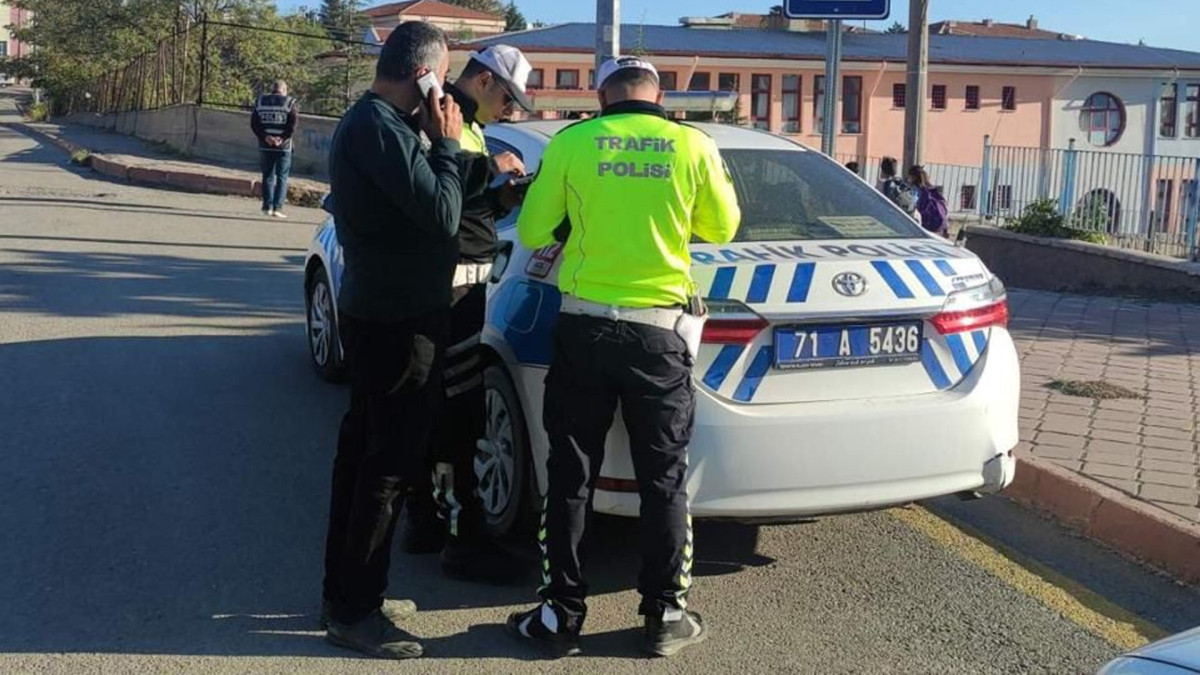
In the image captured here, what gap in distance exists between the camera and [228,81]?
1409 inches

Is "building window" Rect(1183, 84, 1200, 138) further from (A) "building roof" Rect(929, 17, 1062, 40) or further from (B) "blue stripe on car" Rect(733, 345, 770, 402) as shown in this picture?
(B) "blue stripe on car" Rect(733, 345, 770, 402)

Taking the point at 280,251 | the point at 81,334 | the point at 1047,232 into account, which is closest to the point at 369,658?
the point at 81,334

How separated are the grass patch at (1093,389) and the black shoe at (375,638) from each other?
4880 millimetres

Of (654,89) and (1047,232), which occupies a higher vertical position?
(654,89)

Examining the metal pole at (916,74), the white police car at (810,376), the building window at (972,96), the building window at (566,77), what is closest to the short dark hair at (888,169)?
the metal pole at (916,74)

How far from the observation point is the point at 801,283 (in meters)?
4.42

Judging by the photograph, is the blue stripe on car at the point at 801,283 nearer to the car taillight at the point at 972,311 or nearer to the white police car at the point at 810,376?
the white police car at the point at 810,376

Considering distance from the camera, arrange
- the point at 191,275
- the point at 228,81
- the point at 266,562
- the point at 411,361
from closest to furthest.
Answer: the point at 411,361 < the point at 266,562 < the point at 191,275 < the point at 228,81

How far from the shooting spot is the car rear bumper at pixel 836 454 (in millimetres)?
4273

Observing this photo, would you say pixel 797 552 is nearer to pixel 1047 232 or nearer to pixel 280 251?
pixel 280 251

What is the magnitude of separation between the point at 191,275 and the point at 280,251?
2.28 meters

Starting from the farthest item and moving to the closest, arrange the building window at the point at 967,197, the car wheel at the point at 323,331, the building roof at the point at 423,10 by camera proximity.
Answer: the building roof at the point at 423,10
the building window at the point at 967,197
the car wheel at the point at 323,331

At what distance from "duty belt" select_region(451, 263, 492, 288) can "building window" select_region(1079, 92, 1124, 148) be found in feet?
171

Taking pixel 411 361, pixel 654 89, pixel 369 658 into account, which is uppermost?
pixel 654 89
